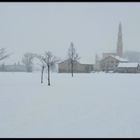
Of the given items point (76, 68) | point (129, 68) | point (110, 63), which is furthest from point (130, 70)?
point (76, 68)

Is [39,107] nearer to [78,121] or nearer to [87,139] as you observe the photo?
[78,121]

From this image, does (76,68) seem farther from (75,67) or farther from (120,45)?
(120,45)

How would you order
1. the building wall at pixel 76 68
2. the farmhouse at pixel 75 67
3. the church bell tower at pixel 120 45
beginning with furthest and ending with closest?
the church bell tower at pixel 120 45
the building wall at pixel 76 68
the farmhouse at pixel 75 67

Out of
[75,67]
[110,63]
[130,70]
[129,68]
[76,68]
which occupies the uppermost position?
[110,63]

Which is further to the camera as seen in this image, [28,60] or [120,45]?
[120,45]

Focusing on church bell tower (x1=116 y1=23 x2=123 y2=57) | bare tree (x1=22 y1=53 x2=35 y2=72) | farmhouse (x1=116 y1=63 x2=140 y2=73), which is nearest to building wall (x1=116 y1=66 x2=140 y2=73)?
farmhouse (x1=116 y1=63 x2=140 y2=73)

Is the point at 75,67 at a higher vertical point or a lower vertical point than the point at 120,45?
lower

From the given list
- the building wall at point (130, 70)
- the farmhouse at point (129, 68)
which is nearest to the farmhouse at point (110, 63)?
the farmhouse at point (129, 68)

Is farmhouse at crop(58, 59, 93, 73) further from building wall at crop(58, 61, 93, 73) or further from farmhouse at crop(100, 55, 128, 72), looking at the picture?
farmhouse at crop(100, 55, 128, 72)

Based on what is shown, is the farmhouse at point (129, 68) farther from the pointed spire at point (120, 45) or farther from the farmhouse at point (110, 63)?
the pointed spire at point (120, 45)

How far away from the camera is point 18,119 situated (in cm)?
1100

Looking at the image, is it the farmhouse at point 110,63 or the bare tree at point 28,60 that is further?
the bare tree at point 28,60

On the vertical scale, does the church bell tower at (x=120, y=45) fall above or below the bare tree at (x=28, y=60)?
above

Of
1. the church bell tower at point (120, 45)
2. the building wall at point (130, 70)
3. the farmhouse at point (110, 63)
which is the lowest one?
the building wall at point (130, 70)
